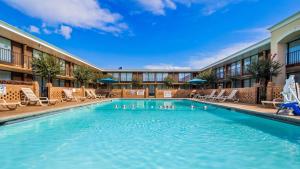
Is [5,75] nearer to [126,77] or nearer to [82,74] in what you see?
[82,74]

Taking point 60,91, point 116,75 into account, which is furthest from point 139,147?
point 116,75

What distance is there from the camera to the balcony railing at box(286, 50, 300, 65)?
13.9 m

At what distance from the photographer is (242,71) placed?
2127cm

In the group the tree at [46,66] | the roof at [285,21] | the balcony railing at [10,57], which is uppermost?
the roof at [285,21]

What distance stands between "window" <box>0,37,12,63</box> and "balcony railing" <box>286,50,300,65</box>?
21043mm

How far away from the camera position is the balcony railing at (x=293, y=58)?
13934 mm

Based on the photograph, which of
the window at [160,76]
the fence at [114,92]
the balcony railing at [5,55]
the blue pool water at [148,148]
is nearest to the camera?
the blue pool water at [148,148]

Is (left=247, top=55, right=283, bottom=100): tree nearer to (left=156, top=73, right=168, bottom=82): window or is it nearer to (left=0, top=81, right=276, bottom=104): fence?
(left=0, top=81, right=276, bottom=104): fence

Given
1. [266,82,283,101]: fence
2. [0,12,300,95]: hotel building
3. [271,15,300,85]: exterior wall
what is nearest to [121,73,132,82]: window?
[0,12,300,95]: hotel building

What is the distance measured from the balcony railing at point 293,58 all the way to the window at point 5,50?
69.0ft

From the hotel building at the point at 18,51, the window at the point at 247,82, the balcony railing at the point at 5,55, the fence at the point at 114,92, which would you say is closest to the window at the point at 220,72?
the fence at the point at 114,92

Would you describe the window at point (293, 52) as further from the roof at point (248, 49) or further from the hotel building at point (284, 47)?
the roof at point (248, 49)

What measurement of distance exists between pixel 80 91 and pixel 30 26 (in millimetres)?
8501

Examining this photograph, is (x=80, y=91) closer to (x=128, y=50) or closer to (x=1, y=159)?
(x=128, y=50)
